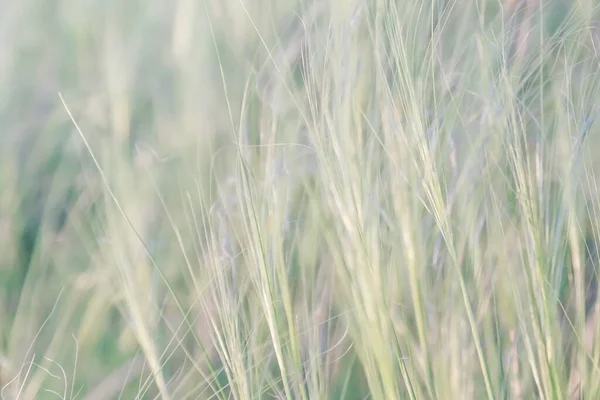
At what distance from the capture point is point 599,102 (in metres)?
0.52

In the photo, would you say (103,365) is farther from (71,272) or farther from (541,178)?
(541,178)

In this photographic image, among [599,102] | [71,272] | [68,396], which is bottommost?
[68,396]

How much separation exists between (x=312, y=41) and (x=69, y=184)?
274 millimetres

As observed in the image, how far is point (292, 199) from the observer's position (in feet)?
1.68

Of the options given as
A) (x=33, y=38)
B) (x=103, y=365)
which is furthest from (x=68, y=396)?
(x=33, y=38)

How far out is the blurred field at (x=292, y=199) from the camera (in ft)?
1.61

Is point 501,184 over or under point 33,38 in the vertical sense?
under

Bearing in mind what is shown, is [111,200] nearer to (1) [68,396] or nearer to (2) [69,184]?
(2) [69,184]

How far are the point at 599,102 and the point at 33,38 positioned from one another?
1.85 ft

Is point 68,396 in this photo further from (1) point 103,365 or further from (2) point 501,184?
(2) point 501,184

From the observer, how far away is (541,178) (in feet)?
1.69

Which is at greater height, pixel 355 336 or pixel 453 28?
pixel 453 28

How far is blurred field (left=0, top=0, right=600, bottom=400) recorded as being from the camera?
0.49 m

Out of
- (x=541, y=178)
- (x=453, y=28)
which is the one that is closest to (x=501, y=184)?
(x=541, y=178)
